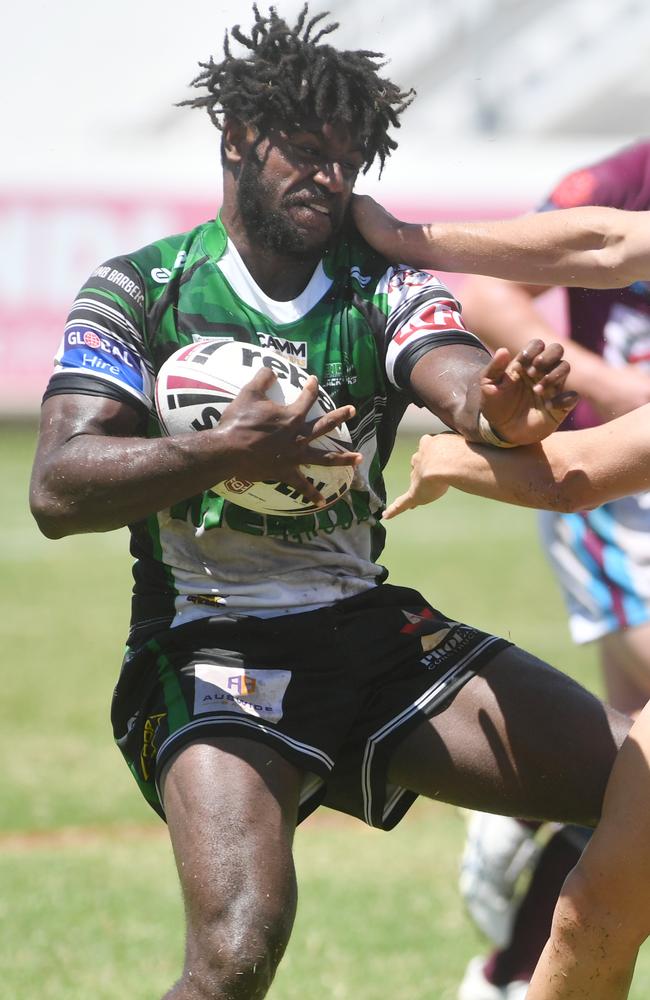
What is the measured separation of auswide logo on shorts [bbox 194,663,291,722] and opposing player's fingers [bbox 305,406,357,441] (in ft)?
2.24

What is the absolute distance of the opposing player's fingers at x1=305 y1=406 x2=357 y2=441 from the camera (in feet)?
10.5

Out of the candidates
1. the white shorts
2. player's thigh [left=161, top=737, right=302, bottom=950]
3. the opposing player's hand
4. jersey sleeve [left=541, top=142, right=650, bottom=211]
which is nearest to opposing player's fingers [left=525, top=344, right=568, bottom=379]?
the opposing player's hand

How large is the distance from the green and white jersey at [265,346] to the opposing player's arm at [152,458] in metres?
0.28

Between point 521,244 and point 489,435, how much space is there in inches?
27.8

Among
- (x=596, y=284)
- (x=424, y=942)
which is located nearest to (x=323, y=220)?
(x=596, y=284)

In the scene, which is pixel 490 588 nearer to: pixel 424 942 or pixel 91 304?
pixel 424 942

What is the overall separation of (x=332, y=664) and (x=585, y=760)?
683 mm

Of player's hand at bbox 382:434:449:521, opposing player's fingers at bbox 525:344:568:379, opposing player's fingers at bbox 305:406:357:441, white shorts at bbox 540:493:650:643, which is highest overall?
opposing player's fingers at bbox 525:344:568:379

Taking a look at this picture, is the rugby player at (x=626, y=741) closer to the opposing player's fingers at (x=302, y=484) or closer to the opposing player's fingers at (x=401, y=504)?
the opposing player's fingers at (x=401, y=504)

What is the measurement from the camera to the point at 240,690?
3504mm

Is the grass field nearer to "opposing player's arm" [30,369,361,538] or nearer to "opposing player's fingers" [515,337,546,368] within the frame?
"opposing player's arm" [30,369,361,538]

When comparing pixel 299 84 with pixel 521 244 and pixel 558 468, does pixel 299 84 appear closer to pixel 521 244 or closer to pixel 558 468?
pixel 521 244

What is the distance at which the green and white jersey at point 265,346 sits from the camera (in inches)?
144

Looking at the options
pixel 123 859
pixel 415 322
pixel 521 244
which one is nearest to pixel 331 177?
pixel 415 322
